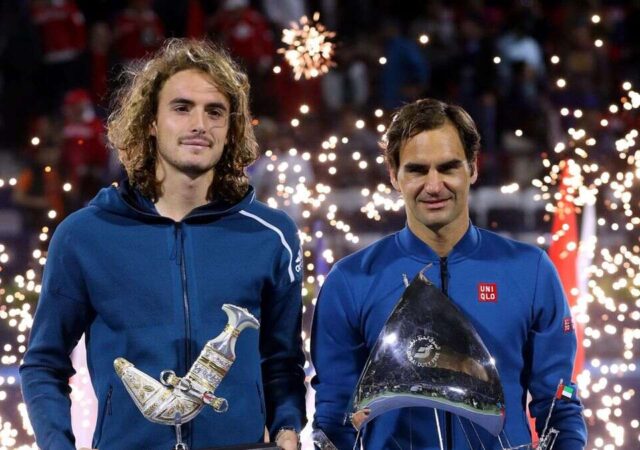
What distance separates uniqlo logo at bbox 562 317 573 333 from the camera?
3.83 meters

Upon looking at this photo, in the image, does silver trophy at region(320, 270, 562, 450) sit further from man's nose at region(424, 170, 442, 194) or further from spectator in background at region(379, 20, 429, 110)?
spectator in background at region(379, 20, 429, 110)

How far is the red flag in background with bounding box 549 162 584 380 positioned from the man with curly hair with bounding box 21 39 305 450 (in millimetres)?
3134

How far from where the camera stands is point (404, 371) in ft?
11.2

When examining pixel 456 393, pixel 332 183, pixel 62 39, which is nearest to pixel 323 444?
pixel 456 393

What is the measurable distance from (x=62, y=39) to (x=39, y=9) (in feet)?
1.18

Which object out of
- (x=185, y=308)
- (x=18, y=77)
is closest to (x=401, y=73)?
(x=18, y=77)

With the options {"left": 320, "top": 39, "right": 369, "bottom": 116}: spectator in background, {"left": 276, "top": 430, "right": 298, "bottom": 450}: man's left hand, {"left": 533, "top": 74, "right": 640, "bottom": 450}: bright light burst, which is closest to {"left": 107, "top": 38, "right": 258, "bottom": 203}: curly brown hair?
{"left": 276, "top": 430, "right": 298, "bottom": 450}: man's left hand

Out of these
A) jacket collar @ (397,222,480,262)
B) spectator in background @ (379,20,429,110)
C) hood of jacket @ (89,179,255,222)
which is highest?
spectator in background @ (379,20,429,110)

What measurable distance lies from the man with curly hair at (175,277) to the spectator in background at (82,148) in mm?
6296

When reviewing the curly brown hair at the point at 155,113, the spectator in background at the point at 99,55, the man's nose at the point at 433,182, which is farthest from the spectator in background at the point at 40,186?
the man's nose at the point at 433,182

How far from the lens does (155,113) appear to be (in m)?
3.90

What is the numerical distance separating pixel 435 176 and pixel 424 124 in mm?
172

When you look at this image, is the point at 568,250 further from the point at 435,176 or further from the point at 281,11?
the point at 281,11

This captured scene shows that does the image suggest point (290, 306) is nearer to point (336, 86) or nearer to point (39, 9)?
point (336, 86)
